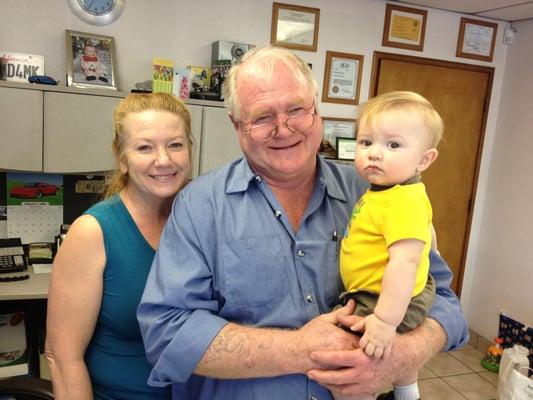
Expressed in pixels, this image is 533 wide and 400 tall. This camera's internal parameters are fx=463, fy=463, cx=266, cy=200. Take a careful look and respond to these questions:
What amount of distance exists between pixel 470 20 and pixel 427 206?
315cm

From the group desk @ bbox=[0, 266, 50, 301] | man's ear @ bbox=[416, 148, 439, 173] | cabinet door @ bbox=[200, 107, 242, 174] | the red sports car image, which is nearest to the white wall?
cabinet door @ bbox=[200, 107, 242, 174]

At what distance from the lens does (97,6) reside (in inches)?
110

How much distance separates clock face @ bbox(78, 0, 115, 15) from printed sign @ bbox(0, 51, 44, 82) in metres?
0.41

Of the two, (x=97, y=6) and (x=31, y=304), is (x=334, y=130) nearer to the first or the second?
(x=97, y=6)

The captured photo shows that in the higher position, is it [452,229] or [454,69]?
[454,69]

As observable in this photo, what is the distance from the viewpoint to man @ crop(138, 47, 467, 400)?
1.07 meters

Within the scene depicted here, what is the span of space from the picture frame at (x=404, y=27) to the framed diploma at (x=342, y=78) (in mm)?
289

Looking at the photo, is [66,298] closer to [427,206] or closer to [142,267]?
[142,267]

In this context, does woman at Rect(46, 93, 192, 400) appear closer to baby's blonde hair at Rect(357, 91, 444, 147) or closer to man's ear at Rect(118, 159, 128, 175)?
man's ear at Rect(118, 159, 128, 175)

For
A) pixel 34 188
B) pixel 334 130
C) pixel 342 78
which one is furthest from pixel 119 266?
pixel 342 78

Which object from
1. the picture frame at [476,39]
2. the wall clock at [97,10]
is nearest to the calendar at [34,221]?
the wall clock at [97,10]

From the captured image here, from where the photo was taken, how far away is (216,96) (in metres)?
2.83

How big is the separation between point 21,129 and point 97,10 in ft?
2.95

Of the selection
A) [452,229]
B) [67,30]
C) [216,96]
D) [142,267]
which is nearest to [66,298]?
[142,267]
